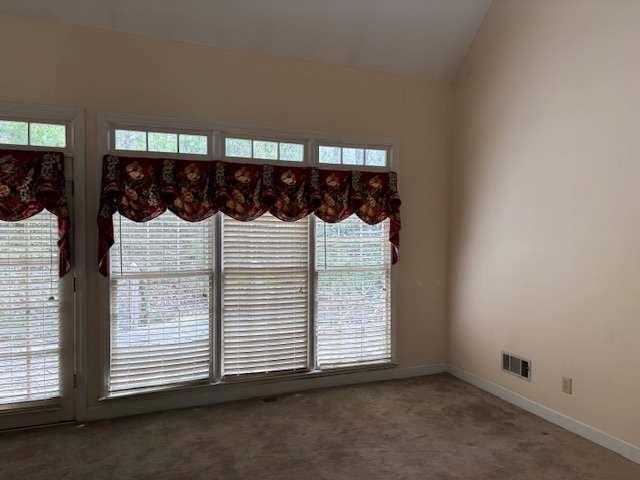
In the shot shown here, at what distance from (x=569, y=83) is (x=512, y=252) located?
1.42 meters

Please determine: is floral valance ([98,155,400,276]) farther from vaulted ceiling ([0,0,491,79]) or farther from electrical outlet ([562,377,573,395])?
electrical outlet ([562,377,573,395])

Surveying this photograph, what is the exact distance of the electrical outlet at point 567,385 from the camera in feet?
10.9

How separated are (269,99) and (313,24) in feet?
2.39

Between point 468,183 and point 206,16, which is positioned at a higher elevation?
point 206,16

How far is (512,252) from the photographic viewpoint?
3.90 m

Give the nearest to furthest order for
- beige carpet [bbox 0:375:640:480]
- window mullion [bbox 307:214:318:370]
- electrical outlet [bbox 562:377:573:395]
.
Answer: beige carpet [bbox 0:375:640:480] < electrical outlet [bbox 562:377:573:395] < window mullion [bbox 307:214:318:370]

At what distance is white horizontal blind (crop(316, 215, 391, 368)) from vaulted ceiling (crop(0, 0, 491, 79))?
159 centimetres

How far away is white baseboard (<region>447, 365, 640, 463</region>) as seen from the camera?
9.58 feet

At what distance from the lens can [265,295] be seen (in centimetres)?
397

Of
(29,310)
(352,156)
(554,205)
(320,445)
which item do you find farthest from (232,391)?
(554,205)

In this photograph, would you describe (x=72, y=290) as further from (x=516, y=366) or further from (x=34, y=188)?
(x=516, y=366)

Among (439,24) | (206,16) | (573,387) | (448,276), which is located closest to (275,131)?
(206,16)

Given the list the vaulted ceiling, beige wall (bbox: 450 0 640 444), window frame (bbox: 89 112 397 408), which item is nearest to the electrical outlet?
beige wall (bbox: 450 0 640 444)

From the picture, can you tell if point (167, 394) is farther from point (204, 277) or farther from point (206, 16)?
Answer: point (206, 16)
